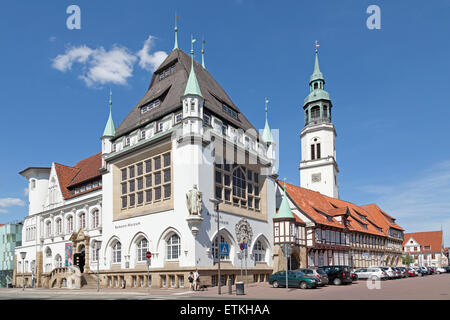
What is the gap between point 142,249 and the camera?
3825 centimetres

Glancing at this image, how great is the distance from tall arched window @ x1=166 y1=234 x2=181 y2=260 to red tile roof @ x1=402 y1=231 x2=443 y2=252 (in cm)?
10246

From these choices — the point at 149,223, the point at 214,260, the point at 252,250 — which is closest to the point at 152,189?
the point at 149,223

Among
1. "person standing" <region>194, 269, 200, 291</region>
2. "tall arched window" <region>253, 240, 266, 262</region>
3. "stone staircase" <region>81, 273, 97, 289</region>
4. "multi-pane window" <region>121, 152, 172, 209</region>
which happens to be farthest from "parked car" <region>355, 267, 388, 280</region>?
"stone staircase" <region>81, 273, 97, 289</region>

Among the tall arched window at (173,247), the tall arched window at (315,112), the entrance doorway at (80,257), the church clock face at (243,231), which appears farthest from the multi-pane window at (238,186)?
the tall arched window at (315,112)

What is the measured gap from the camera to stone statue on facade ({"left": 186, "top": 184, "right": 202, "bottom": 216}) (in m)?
33.3

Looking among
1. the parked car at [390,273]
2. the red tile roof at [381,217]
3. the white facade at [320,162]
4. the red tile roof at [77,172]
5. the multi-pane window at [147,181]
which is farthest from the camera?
the white facade at [320,162]

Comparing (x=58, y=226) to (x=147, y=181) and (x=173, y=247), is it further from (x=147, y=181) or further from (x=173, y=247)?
(x=173, y=247)

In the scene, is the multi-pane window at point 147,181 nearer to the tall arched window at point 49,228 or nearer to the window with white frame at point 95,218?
the window with white frame at point 95,218

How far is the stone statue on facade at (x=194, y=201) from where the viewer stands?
33344 millimetres

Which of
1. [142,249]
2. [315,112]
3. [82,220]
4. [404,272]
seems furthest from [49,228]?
[315,112]

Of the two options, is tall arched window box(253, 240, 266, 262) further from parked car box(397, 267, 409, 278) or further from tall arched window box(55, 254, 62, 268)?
tall arched window box(55, 254, 62, 268)

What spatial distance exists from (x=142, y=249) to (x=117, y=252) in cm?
418

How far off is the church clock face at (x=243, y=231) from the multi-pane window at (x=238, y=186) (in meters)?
1.68
